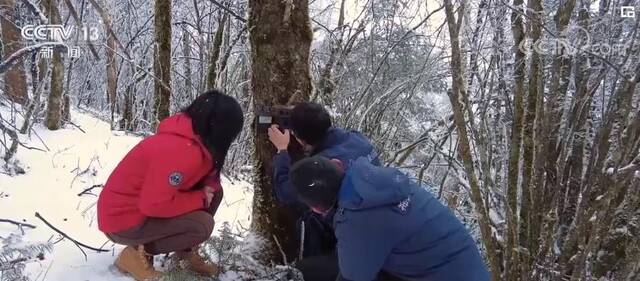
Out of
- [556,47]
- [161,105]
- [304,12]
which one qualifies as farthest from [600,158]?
[161,105]

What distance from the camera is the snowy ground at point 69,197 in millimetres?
2674

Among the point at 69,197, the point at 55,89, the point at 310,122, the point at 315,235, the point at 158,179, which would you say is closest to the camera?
the point at 158,179

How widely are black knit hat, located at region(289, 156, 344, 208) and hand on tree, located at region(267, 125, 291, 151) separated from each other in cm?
57

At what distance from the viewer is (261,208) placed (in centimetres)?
295

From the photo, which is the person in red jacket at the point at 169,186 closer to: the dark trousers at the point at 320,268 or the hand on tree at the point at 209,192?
the hand on tree at the point at 209,192

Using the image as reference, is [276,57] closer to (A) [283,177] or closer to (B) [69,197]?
(A) [283,177]

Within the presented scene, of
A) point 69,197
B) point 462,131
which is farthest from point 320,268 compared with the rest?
point 69,197

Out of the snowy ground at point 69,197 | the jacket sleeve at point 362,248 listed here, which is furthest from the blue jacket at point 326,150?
the snowy ground at point 69,197

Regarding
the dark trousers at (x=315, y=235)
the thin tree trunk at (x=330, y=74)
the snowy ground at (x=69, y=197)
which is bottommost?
the snowy ground at (x=69, y=197)

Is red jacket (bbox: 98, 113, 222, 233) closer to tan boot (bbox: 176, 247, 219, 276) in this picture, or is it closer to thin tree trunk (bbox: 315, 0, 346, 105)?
tan boot (bbox: 176, 247, 219, 276)

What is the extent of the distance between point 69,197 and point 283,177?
7.23 ft

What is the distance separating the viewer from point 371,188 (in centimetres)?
200

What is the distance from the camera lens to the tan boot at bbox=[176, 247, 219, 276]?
267 cm

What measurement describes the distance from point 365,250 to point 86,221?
89.0 inches
